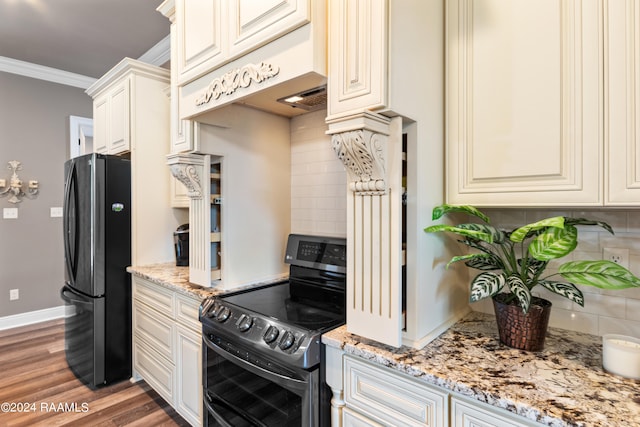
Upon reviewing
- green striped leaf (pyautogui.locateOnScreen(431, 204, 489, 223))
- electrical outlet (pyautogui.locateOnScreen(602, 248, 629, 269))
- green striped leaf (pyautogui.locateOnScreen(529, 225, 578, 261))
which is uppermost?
green striped leaf (pyautogui.locateOnScreen(431, 204, 489, 223))

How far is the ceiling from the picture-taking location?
2.55 meters

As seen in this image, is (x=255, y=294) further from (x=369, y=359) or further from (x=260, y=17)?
(x=260, y=17)

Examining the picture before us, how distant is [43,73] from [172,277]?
3277mm

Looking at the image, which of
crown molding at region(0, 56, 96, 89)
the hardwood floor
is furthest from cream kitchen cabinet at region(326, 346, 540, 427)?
crown molding at region(0, 56, 96, 89)

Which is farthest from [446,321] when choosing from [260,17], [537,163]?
[260,17]

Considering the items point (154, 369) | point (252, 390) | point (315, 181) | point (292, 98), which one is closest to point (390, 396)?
point (252, 390)

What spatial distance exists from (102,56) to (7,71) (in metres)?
1.09

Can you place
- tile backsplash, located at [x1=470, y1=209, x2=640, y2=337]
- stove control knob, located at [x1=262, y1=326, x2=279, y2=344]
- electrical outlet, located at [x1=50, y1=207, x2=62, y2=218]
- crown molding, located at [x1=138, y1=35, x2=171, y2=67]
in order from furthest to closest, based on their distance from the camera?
electrical outlet, located at [x1=50, y1=207, x2=62, y2=218] < crown molding, located at [x1=138, y1=35, x2=171, y2=67] < stove control knob, located at [x1=262, y1=326, x2=279, y2=344] < tile backsplash, located at [x1=470, y1=209, x2=640, y2=337]

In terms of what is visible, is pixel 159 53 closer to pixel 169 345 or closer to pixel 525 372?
pixel 169 345

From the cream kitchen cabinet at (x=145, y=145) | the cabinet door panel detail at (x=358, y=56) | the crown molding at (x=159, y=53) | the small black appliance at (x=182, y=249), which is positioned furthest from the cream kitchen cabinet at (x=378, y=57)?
the crown molding at (x=159, y=53)

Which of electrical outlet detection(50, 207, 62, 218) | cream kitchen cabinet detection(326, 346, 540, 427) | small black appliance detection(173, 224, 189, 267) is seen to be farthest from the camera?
electrical outlet detection(50, 207, 62, 218)

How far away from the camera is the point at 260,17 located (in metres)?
1.30

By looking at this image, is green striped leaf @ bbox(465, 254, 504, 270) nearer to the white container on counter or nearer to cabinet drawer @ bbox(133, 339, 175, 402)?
the white container on counter

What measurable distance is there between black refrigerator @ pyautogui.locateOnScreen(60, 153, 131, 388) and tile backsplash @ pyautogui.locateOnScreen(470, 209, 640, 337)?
2603 millimetres
